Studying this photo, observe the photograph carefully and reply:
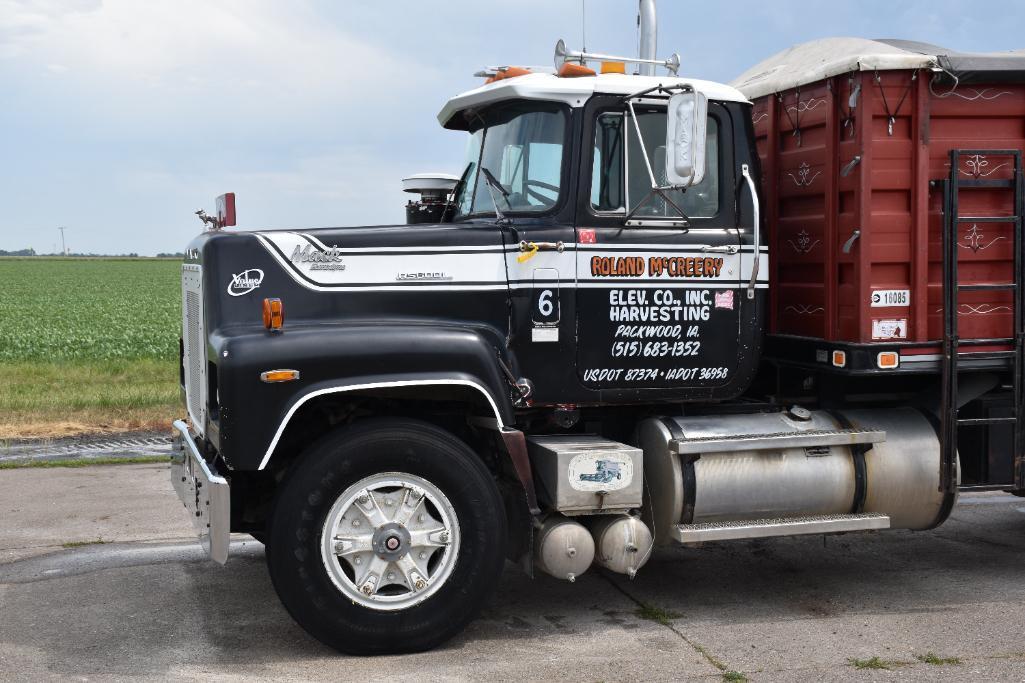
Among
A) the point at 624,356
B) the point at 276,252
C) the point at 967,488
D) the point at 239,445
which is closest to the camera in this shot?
the point at 239,445

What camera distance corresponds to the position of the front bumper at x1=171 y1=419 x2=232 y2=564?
4988 mm

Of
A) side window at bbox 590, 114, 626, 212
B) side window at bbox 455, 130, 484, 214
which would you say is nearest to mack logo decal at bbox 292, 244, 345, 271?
side window at bbox 455, 130, 484, 214

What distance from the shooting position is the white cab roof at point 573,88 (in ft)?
18.9

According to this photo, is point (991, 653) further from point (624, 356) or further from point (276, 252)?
point (276, 252)

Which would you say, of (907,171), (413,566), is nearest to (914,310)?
(907,171)

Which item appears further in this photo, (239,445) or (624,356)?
(624,356)

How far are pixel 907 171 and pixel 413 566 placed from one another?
329 cm

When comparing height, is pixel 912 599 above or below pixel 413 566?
below

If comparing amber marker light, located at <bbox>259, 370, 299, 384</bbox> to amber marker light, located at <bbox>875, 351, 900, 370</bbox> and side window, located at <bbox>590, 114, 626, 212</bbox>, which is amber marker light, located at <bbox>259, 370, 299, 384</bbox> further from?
amber marker light, located at <bbox>875, 351, 900, 370</bbox>

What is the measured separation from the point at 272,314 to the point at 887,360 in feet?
10.5

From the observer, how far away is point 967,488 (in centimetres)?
639

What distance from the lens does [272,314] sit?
16.8ft

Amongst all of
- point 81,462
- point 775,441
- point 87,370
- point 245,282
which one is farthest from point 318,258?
point 87,370

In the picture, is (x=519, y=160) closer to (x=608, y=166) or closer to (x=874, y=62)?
(x=608, y=166)
